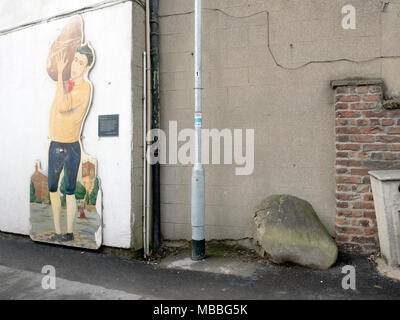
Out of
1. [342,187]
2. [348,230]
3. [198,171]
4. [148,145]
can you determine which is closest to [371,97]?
[342,187]

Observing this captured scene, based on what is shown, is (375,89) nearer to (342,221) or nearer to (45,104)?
(342,221)

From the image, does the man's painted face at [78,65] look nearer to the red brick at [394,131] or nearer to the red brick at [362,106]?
the red brick at [362,106]

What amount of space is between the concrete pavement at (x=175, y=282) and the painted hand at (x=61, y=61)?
9.39 feet

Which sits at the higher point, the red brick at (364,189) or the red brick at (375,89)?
the red brick at (375,89)

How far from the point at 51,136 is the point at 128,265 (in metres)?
2.45

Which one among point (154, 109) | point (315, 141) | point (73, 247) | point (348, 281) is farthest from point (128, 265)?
point (315, 141)

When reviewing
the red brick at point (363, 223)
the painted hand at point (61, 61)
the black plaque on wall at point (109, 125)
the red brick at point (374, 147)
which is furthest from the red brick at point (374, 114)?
the painted hand at point (61, 61)

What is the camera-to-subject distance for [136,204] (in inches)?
186

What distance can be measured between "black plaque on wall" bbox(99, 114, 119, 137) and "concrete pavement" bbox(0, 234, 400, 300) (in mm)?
1743

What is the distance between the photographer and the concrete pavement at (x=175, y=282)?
3.38 meters

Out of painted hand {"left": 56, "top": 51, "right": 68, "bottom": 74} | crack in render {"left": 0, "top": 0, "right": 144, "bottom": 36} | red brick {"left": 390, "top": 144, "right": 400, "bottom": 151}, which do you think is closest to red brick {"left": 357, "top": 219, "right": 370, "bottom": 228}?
red brick {"left": 390, "top": 144, "right": 400, "bottom": 151}

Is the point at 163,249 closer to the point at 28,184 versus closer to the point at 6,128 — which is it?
the point at 28,184

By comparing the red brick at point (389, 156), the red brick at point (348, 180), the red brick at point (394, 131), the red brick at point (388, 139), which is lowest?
the red brick at point (348, 180)

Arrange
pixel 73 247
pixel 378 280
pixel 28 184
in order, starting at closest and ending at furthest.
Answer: pixel 378 280, pixel 73 247, pixel 28 184
